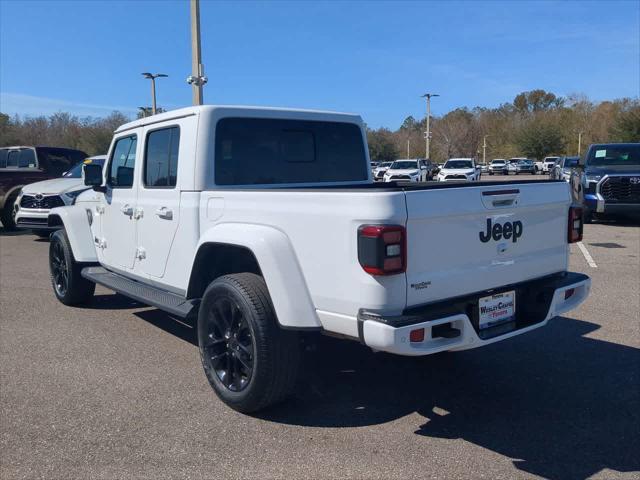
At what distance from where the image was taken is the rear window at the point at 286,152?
4.56 meters

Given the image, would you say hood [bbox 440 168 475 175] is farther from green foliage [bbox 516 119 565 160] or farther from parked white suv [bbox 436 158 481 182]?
green foliage [bbox 516 119 565 160]

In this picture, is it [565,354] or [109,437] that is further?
[565,354]

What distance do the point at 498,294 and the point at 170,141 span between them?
2.78 m

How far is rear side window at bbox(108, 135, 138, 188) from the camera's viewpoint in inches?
215

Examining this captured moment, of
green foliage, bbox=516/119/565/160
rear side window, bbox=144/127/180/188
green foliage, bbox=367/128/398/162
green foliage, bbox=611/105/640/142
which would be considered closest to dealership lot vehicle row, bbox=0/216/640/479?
rear side window, bbox=144/127/180/188

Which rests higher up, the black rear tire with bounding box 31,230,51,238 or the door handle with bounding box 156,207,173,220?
the door handle with bounding box 156,207,173,220

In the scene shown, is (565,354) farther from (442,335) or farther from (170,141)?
(170,141)

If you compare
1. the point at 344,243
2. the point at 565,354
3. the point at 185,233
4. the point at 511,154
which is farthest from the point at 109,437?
the point at 511,154

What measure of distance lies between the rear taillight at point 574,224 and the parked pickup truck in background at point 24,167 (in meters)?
13.0

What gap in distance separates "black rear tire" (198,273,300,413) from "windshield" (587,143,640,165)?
1298 centimetres

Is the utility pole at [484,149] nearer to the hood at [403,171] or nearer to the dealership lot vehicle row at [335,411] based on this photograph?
the hood at [403,171]

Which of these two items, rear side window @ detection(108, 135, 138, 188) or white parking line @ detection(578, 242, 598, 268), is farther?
white parking line @ detection(578, 242, 598, 268)

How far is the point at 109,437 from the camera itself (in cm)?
364

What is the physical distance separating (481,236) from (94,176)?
3.96 metres
